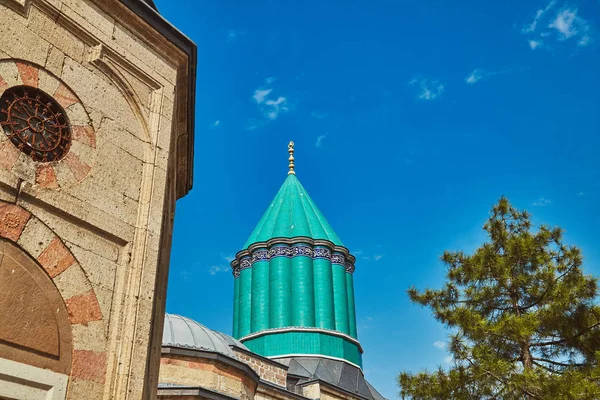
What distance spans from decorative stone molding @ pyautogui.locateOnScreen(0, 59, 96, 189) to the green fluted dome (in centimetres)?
1883

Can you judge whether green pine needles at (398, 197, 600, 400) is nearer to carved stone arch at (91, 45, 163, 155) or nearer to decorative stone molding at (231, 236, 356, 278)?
carved stone arch at (91, 45, 163, 155)

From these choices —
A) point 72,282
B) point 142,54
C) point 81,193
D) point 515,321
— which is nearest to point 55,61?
point 142,54

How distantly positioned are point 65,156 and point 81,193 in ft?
0.97

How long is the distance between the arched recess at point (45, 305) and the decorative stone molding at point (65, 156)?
12.0 inches

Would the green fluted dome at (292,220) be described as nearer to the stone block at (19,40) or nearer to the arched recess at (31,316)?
the stone block at (19,40)

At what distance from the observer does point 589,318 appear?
9180mm

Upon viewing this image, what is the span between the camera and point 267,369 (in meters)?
16.8

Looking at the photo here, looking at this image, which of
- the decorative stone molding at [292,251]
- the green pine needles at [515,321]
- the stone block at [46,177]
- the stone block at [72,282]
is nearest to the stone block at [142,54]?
the stone block at [46,177]

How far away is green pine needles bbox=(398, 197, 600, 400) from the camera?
8812 mm

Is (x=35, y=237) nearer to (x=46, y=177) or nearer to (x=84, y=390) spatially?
(x=46, y=177)

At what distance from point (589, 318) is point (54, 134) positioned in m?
7.96

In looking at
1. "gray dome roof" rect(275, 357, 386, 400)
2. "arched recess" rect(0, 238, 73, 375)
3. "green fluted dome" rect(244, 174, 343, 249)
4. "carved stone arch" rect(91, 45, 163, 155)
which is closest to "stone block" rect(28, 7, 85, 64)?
"carved stone arch" rect(91, 45, 163, 155)

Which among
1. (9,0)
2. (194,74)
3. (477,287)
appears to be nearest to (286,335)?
(477,287)

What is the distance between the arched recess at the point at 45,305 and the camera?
3.92 metres
